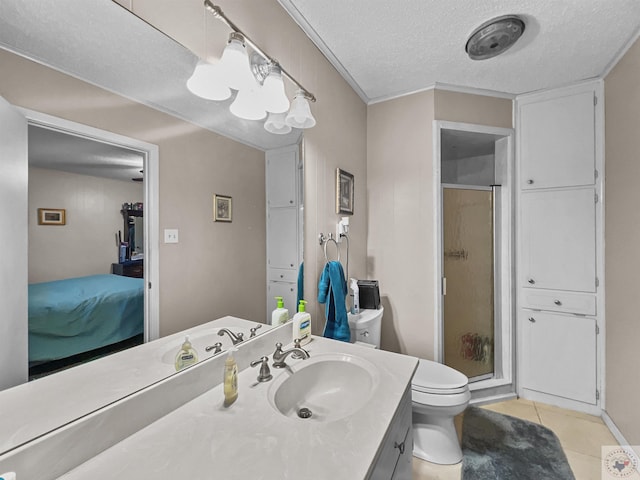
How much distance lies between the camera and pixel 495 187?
221 centimetres

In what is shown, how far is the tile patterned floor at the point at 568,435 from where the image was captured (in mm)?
1448

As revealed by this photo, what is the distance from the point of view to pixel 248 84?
104cm

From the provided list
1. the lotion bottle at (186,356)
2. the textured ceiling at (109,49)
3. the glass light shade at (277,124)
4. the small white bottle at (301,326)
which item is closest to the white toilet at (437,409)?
the small white bottle at (301,326)

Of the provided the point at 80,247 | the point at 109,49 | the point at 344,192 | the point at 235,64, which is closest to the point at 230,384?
the point at 80,247

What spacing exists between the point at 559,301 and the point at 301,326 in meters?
1.97

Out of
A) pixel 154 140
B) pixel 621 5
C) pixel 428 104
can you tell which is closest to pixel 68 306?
pixel 154 140

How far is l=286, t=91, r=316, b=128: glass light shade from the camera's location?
4.19 ft

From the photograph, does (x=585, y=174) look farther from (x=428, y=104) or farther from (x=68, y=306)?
(x=68, y=306)

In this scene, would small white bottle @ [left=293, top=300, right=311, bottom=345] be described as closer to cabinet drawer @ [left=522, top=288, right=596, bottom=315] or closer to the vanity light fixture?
the vanity light fixture

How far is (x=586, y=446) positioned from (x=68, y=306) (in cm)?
261

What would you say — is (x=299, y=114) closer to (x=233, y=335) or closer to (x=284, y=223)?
(x=284, y=223)

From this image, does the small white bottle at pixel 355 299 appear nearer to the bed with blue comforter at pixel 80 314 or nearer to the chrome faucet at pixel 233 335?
the chrome faucet at pixel 233 335

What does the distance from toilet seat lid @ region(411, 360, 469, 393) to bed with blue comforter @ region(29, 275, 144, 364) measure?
1.32 metres

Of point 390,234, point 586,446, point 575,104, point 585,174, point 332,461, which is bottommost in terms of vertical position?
point 586,446
